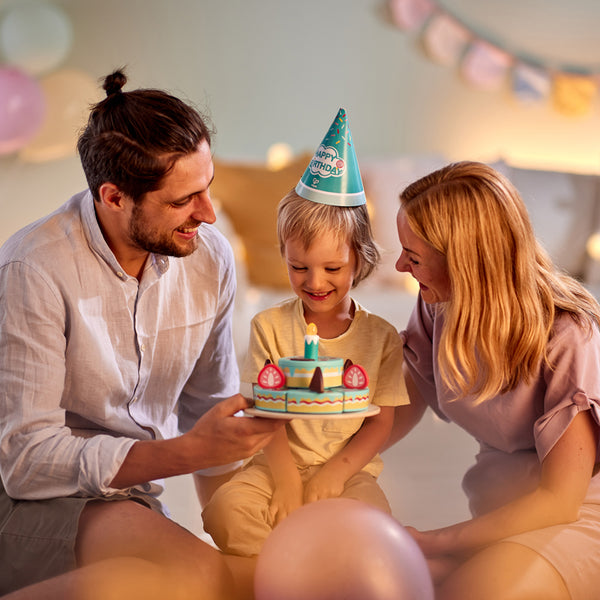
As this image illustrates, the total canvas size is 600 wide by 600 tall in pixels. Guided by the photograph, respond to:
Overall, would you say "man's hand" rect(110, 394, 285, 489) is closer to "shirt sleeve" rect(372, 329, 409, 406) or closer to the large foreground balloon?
the large foreground balloon

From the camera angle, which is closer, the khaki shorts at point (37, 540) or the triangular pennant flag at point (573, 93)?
the khaki shorts at point (37, 540)

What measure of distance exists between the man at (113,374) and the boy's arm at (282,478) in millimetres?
118

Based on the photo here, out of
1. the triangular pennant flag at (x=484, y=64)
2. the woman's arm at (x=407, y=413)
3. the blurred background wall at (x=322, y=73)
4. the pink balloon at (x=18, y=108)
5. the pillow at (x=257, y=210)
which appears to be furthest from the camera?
the triangular pennant flag at (x=484, y=64)

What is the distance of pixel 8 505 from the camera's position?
1.43m

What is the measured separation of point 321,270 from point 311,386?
12.1 inches

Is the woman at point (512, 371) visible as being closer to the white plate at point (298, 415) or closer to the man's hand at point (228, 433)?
the white plate at point (298, 415)

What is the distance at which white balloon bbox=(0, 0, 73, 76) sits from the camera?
11.7 feet

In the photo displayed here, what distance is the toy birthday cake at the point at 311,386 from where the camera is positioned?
1.28 metres

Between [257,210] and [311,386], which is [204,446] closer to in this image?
[311,386]

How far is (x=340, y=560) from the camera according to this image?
1204 mm

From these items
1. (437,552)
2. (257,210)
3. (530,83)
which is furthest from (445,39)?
(437,552)

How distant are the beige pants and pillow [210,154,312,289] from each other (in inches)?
69.2

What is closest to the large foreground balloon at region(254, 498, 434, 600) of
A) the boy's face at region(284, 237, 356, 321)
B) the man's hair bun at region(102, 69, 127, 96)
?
the boy's face at region(284, 237, 356, 321)

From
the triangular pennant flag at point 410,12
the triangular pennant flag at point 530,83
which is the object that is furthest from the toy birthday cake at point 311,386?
the triangular pennant flag at point 530,83
